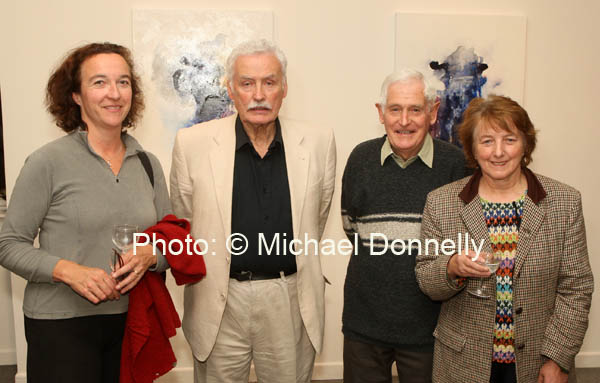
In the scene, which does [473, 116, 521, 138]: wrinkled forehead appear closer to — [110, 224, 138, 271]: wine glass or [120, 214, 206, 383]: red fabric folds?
[120, 214, 206, 383]: red fabric folds

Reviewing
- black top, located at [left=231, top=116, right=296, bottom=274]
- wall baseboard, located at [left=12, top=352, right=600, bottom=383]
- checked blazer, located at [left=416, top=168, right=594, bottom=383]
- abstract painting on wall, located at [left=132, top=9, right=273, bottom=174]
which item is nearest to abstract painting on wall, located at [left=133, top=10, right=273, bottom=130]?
abstract painting on wall, located at [left=132, top=9, right=273, bottom=174]

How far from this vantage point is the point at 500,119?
6.32ft

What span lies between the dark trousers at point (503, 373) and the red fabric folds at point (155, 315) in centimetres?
123

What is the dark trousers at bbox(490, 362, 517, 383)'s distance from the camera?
192 centimetres

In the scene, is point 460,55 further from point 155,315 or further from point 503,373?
point 155,315

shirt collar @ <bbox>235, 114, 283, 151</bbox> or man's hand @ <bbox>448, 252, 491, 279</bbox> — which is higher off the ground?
shirt collar @ <bbox>235, 114, 283, 151</bbox>

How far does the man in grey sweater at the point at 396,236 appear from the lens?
2143mm

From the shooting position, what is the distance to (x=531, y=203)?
1.90 meters

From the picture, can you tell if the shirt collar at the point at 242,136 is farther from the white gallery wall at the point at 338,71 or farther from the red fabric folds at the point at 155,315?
the white gallery wall at the point at 338,71

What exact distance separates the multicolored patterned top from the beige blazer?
0.77 m

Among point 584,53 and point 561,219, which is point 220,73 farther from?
point 584,53

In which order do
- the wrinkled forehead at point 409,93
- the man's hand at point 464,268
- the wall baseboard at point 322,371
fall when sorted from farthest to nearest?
1. the wall baseboard at point 322,371
2. the wrinkled forehead at point 409,93
3. the man's hand at point 464,268

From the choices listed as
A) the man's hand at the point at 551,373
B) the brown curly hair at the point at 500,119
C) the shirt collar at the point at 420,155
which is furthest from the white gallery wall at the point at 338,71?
the man's hand at the point at 551,373

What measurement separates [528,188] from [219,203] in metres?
1.26
